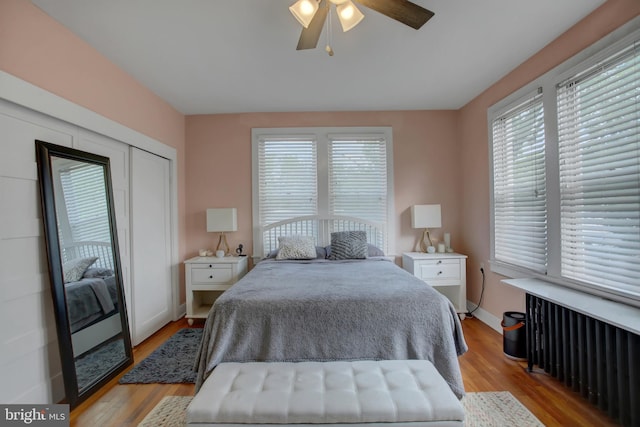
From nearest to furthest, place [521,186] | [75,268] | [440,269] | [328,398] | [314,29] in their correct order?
[328,398]
[314,29]
[75,268]
[521,186]
[440,269]

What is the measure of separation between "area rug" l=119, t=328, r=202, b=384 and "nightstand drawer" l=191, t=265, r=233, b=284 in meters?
0.63

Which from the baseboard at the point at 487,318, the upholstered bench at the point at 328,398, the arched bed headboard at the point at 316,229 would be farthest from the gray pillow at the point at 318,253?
the baseboard at the point at 487,318

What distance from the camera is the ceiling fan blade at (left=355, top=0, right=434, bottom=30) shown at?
1.44 metres

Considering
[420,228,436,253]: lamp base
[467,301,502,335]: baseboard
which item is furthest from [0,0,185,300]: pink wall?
[467,301,502,335]: baseboard

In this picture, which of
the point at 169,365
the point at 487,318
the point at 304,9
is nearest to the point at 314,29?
the point at 304,9

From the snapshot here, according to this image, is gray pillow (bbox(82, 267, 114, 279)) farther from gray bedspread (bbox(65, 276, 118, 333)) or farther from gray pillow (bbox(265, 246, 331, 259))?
gray pillow (bbox(265, 246, 331, 259))

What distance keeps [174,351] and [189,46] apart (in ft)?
8.95

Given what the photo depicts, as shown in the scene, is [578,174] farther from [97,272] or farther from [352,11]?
[97,272]

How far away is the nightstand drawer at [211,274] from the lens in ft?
10.7

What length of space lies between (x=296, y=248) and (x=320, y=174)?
1.10 meters

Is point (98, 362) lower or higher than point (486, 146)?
lower

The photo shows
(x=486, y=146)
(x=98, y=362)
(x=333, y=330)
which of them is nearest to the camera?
(x=333, y=330)

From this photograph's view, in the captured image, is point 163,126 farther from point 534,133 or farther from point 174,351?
point 534,133

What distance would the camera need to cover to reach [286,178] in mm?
3750
